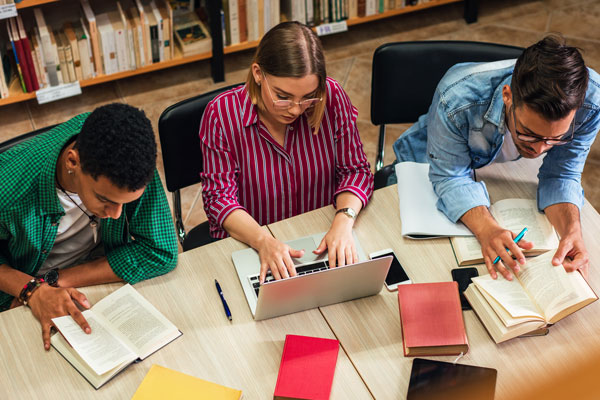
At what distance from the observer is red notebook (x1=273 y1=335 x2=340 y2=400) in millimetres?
1379

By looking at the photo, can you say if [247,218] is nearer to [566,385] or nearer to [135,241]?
[135,241]

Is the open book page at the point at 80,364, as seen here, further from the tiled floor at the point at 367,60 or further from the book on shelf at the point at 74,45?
the book on shelf at the point at 74,45

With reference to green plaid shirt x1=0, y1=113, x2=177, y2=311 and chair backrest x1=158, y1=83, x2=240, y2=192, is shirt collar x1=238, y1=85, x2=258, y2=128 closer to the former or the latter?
chair backrest x1=158, y1=83, x2=240, y2=192

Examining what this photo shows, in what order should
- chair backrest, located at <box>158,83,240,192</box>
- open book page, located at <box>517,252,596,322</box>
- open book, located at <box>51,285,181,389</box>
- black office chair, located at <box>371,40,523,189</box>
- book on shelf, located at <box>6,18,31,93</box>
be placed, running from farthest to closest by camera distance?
book on shelf, located at <box>6,18,31,93</box> < black office chair, located at <box>371,40,523,189</box> < chair backrest, located at <box>158,83,240,192</box> < open book page, located at <box>517,252,596,322</box> < open book, located at <box>51,285,181,389</box>

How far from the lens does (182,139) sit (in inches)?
73.4

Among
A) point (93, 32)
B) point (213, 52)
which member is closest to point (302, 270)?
point (93, 32)

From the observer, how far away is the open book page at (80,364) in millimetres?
1374

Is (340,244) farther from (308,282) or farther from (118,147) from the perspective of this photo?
(118,147)

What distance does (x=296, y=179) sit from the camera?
6.28ft

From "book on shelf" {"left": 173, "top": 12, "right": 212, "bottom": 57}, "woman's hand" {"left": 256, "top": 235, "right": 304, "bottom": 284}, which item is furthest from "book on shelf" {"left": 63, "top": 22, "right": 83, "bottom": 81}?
"woman's hand" {"left": 256, "top": 235, "right": 304, "bottom": 284}

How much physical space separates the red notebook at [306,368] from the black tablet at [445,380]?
19cm

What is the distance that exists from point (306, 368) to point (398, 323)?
267mm

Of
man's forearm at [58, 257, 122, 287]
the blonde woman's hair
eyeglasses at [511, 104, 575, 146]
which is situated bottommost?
man's forearm at [58, 257, 122, 287]

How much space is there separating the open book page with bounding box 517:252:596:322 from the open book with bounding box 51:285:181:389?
0.88 meters
